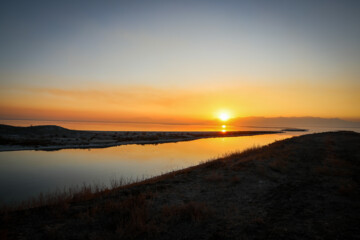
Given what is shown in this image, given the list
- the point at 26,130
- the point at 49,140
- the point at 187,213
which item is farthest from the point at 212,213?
the point at 26,130

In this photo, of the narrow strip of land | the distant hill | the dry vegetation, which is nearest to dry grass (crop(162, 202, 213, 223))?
the dry vegetation

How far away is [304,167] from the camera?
1212cm

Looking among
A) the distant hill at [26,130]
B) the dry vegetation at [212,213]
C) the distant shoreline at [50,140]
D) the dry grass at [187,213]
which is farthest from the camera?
the distant hill at [26,130]

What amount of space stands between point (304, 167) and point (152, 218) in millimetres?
10658

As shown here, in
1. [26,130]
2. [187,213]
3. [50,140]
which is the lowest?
[187,213]

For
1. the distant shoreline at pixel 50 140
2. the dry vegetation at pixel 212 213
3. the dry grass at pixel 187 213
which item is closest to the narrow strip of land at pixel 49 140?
the distant shoreline at pixel 50 140

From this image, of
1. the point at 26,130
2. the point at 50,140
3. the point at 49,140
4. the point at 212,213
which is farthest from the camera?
the point at 26,130

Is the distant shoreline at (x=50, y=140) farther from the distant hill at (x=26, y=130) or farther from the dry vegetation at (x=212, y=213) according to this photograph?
the dry vegetation at (x=212, y=213)

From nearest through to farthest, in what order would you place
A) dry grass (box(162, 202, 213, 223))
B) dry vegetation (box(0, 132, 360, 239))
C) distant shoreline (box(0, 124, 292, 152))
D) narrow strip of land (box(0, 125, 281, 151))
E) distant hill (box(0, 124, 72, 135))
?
dry vegetation (box(0, 132, 360, 239)) → dry grass (box(162, 202, 213, 223)) → distant shoreline (box(0, 124, 292, 152)) → narrow strip of land (box(0, 125, 281, 151)) → distant hill (box(0, 124, 72, 135))

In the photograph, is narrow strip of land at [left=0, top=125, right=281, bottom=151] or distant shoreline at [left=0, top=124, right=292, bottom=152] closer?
distant shoreline at [left=0, top=124, right=292, bottom=152]

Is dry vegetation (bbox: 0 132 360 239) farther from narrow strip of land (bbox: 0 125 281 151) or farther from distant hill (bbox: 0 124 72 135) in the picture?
distant hill (bbox: 0 124 72 135)

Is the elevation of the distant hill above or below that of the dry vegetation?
above

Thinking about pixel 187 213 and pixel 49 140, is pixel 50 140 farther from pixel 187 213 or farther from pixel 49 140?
pixel 187 213

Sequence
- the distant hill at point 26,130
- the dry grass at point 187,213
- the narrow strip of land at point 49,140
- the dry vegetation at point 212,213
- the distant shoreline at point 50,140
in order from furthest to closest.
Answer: the distant hill at point 26,130
the narrow strip of land at point 49,140
the distant shoreline at point 50,140
the dry grass at point 187,213
the dry vegetation at point 212,213
